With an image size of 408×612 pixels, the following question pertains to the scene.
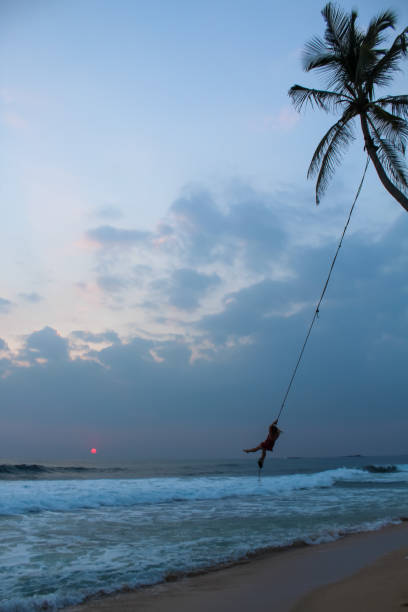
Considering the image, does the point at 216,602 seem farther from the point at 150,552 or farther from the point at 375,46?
the point at 375,46

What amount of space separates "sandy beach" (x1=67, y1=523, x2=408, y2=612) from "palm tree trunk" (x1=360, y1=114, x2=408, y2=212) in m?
6.95

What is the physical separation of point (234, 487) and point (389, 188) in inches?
807

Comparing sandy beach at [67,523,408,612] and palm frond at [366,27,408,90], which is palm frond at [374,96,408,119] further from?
sandy beach at [67,523,408,612]

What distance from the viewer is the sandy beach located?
5.19 m

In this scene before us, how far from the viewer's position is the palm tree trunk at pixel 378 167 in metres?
Answer: 8.96

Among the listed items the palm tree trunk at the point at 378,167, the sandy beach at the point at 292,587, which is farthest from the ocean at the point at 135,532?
the palm tree trunk at the point at 378,167

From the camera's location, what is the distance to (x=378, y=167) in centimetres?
955

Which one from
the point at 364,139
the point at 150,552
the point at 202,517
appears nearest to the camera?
the point at 150,552

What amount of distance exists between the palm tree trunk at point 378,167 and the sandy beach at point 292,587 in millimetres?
6953

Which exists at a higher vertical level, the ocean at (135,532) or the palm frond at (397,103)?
the palm frond at (397,103)

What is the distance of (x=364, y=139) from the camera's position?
9812 mm

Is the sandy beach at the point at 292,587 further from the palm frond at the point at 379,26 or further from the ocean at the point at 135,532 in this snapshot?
the palm frond at the point at 379,26

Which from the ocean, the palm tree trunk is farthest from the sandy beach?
the palm tree trunk

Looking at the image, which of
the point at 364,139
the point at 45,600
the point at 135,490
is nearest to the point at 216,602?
the point at 45,600
